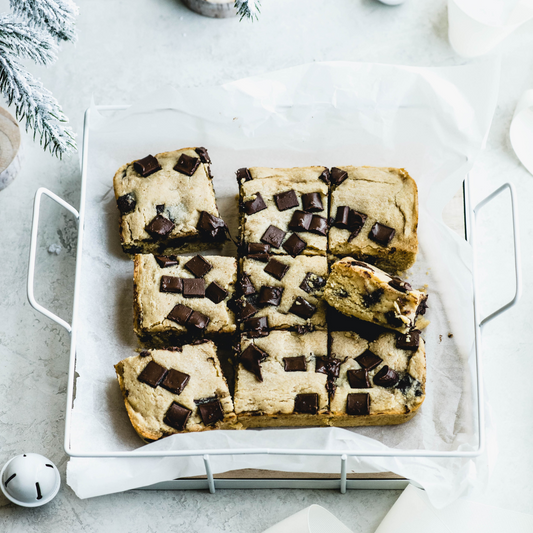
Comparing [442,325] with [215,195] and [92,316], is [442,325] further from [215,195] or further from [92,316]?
[92,316]

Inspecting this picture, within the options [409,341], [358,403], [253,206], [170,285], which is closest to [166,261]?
[170,285]

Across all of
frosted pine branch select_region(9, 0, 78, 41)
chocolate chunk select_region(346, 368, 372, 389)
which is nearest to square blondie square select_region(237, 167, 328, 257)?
chocolate chunk select_region(346, 368, 372, 389)

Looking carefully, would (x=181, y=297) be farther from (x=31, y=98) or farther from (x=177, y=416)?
(x=31, y=98)

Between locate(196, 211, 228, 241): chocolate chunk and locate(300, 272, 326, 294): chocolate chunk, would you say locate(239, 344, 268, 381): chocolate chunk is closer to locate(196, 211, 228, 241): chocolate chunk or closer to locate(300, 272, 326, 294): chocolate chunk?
locate(300, 272, 326, 294): chocolate chunk

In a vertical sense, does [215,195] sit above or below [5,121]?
below

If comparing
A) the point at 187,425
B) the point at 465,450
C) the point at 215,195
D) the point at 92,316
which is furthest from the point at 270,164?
the point at 465,450
